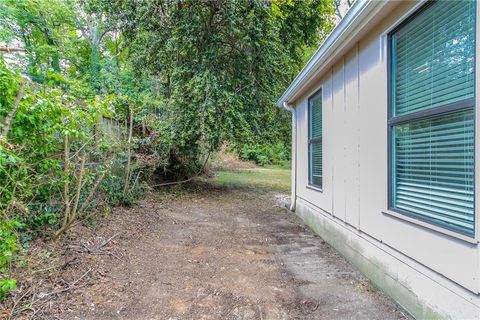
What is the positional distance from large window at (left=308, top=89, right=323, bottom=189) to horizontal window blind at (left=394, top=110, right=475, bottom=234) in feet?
7.69

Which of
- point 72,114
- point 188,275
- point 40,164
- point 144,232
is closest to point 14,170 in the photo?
point 40,164

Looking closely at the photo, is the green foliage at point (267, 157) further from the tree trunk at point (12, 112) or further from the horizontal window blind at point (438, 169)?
the tree trunk at point (12, 112)

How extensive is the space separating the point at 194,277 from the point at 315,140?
3.24 m

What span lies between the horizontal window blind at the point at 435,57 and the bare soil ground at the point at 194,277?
1.83m

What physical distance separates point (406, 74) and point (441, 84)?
0.47m

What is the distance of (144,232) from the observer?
4848 millimetres

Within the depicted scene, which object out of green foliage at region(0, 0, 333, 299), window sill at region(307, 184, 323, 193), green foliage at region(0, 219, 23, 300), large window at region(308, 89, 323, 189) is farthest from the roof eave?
green foliage at region(0, 219, 23, 300)

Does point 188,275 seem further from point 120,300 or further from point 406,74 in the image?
point 406,74

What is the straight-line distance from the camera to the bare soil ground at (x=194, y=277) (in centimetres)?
254

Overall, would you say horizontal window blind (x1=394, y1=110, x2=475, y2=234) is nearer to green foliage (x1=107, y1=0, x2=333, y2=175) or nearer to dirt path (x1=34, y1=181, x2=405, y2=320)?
dirt path (x1=34, y1=181, x2=405, y2=320)

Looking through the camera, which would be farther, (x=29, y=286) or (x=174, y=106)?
(x=174, y=106)

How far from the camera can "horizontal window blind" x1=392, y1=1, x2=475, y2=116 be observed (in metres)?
2.02

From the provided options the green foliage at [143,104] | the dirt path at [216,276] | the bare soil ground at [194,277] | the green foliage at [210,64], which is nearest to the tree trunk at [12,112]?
the green foliage at [143,104]

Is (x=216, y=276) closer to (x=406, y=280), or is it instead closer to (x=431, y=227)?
(x=406, y=280)
